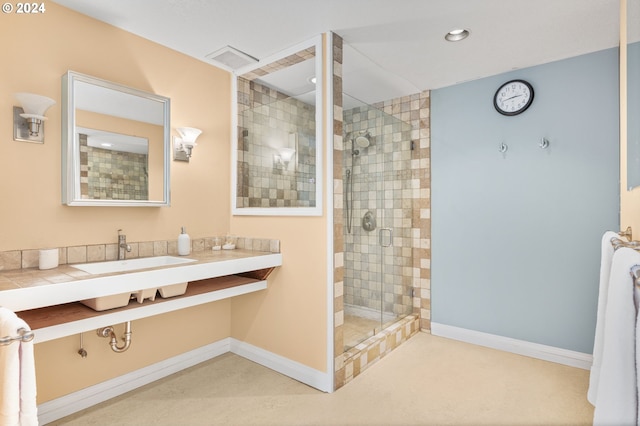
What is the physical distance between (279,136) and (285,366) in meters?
1.81

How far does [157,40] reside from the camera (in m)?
2.39

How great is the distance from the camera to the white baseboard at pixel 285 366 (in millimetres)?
2273

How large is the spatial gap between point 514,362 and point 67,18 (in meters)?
3.92

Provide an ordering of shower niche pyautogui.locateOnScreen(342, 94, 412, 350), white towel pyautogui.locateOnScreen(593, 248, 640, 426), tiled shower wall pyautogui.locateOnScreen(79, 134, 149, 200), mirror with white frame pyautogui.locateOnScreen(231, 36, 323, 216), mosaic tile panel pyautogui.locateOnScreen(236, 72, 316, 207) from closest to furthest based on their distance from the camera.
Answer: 1. white towel pyautogui.locateOnScreen(593, 248, 640, 426)
2. tiled shower wall pyautogui.locateOnScreen(79, 134, 149, 200)
3. mirror with white frame pyautogui.locateOnScreen(231, 36, 323, 216)
4. mosaic tile panel pyautogui.locateOnScreen(236, 72, 316, 207)
5. shower niche pyautogui.locateOnScreen(342, 94, 412, 350)

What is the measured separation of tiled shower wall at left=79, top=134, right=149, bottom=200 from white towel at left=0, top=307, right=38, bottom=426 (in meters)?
1.19

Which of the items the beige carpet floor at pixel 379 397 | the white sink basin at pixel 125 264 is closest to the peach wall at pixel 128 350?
the beige carpet floor at pixel 379 397

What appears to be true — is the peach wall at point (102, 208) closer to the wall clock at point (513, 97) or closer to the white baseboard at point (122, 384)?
the white baseboard at point (122, 384)

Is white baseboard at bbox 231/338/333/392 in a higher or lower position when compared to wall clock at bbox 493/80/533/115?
lower

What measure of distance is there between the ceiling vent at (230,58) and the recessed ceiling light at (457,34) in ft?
4.78

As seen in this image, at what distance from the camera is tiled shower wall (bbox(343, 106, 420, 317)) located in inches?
114

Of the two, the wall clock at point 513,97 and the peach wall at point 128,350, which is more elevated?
the wall clock at point 513,97

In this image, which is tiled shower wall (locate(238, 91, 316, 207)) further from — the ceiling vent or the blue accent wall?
the blue accent wall

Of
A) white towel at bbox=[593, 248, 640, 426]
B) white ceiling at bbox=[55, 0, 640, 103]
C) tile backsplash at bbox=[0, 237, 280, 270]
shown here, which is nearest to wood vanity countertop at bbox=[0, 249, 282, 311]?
tile backsplash at bbox=[0, 237, 280, 270]

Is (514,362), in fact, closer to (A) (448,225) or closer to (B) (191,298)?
(A) (448,225)
